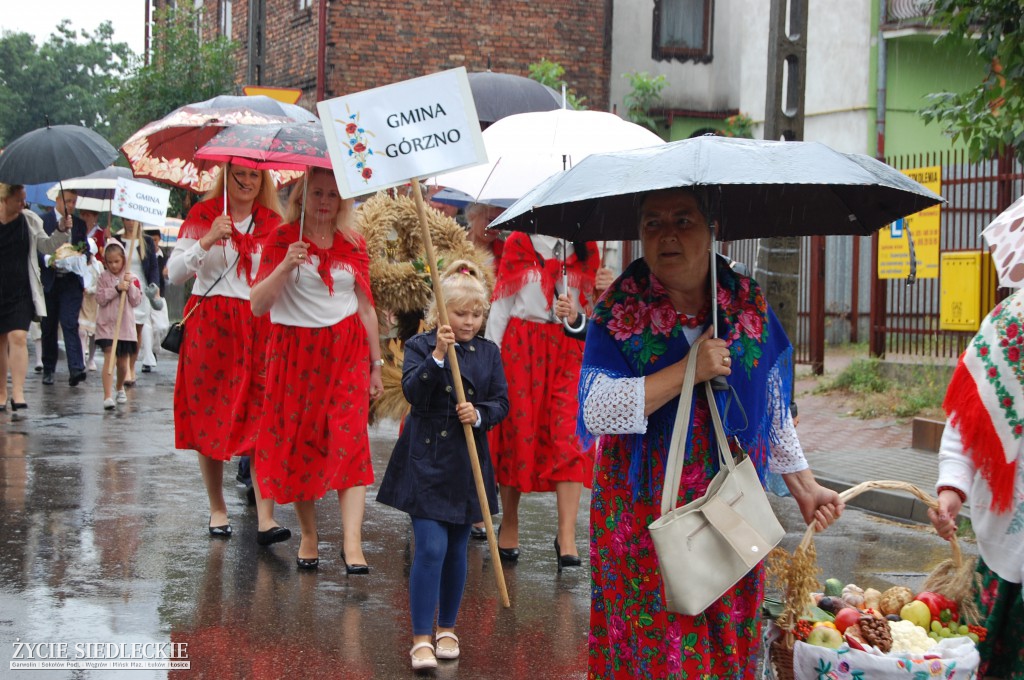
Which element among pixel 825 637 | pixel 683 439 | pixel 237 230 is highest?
pixel 237 230

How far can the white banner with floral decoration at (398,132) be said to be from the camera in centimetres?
575

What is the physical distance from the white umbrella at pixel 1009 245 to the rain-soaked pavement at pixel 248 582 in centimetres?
239

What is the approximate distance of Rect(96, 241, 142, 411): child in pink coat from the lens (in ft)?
49.2

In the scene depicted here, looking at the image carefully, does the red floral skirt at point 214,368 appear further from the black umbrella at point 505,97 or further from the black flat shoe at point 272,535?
the black umbrella at point 505,97

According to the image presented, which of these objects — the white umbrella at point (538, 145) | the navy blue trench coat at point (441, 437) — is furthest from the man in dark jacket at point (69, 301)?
the navy blue trench coat at point (441, 437)

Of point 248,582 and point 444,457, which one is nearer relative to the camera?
point 444,457

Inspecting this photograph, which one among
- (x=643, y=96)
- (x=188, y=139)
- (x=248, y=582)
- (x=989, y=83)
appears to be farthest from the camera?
(x=643, y=96)

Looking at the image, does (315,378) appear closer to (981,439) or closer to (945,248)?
(981,439)

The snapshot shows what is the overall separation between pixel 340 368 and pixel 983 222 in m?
9.41

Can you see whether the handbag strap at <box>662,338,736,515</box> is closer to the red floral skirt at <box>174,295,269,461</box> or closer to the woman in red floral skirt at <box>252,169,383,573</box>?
the woman in red floral skirt at <box>252,169,383,573</box>

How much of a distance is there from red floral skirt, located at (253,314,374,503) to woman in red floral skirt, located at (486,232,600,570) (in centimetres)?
85

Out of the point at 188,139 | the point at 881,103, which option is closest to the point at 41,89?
the point at 881,103

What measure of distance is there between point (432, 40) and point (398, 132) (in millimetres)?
18598

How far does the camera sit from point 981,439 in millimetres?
3953
